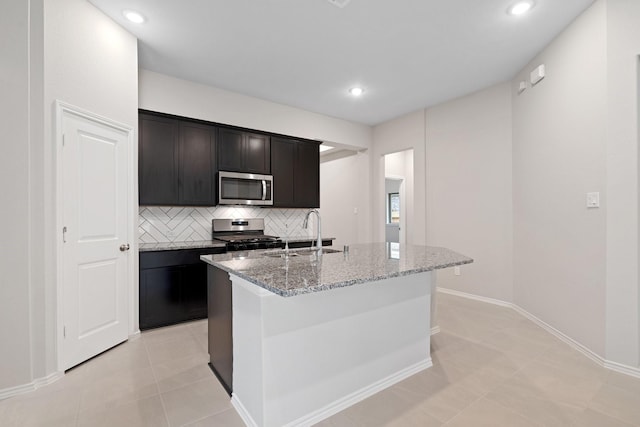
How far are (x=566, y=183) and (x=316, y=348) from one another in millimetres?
2731

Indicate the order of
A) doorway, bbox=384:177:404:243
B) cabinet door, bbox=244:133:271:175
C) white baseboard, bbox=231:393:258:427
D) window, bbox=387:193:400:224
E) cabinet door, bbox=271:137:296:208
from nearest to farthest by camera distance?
white baseboard, bbox=231:393:258:427 < cabinet door, bbox=244:133:271:175 < cabinet door, bbox=271:137:296:208 < doorway, bbox=384:177:404:243 < window, bbox=387:193:400:224

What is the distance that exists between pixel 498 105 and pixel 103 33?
4.33 m

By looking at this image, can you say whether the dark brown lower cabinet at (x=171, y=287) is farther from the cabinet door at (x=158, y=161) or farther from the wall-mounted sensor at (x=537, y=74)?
the wall-mounted sensor at (x=537, y=74)

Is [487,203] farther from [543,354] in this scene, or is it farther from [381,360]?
[381,360]

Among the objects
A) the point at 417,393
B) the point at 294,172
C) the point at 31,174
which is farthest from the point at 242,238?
the point at 417,393

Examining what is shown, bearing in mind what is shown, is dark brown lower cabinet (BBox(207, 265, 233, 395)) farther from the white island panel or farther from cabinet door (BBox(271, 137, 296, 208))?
cabinet door (BBox(271, 137, 296, 208))

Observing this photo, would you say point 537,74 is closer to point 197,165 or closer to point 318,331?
point 318,331

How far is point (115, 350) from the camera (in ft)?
8.67

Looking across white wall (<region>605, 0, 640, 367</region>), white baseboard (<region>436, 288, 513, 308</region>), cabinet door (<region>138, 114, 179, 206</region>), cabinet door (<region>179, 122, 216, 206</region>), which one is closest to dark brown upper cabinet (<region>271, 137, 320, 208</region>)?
cabinet door (<region>179, 122, 216, 206</region>)

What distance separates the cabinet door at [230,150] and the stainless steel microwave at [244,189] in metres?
0.10

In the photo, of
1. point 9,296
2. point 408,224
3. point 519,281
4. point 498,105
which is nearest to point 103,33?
point 9,296

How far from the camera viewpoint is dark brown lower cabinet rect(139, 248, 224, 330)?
3.06 meters

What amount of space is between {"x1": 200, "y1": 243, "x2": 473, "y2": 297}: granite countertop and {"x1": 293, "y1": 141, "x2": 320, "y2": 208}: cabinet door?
248 cm

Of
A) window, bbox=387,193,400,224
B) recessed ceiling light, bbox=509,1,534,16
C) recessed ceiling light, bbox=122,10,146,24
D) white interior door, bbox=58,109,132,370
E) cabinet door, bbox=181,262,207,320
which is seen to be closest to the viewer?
white interior door, bbox=58,109,132,370
